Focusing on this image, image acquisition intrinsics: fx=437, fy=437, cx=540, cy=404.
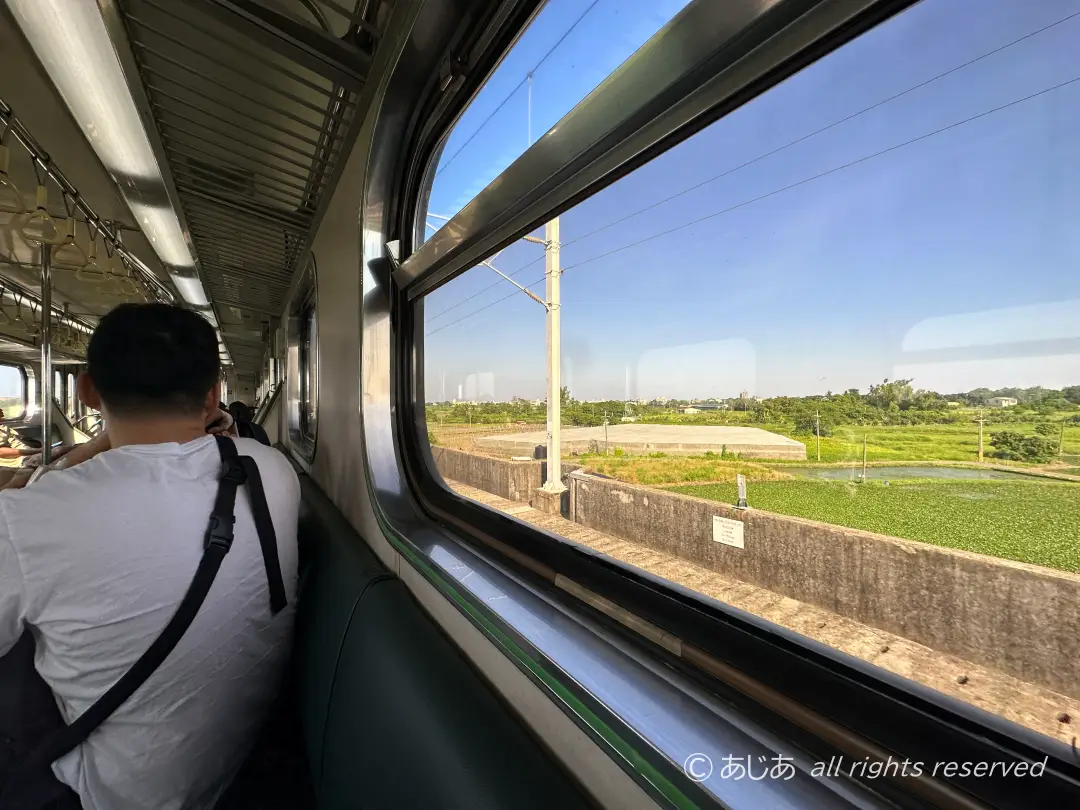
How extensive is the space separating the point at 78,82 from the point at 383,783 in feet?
8.43

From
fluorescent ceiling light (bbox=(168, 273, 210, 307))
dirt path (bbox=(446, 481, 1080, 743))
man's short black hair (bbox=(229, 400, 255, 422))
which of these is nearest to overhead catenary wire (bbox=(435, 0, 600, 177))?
dirt path (bbox=(446, 481, 1080, 743))

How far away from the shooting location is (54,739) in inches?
34.3

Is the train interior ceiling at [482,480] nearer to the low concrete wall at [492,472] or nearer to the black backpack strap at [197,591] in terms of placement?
the low concrete wall at [492,472]

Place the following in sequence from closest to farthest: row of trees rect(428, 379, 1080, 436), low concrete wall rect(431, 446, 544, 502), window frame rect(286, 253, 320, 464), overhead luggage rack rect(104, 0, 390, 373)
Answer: row of trees rect(428, 379, 1080, 436) → low concrete wall rect(431, 446, 544, 502) → overhead luggage rack rect(104, 0, 390, 373) → window frame rect(286, 253, 320, 464)

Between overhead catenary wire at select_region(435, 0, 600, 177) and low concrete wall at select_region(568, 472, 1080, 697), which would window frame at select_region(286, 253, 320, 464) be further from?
low concrete wall at select_region(568, 472, 1080, 697)

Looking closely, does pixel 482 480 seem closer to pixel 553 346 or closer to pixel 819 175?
pixel 553 346

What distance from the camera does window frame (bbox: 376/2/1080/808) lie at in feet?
1.29

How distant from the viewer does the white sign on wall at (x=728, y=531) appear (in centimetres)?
66

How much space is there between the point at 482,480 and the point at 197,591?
0.75m

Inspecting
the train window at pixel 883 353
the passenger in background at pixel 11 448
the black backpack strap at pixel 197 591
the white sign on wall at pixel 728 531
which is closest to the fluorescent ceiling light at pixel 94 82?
the black backpack strap at pixel 197 591

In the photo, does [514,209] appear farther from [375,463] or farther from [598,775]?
[375,463]

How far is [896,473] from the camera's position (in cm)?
50

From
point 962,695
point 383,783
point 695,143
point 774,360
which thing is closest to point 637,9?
point 695,143

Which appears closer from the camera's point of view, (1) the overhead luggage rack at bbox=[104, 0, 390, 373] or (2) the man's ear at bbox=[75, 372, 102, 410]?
(2) the man's ear at bbox=[75, 372, 102, 410]
